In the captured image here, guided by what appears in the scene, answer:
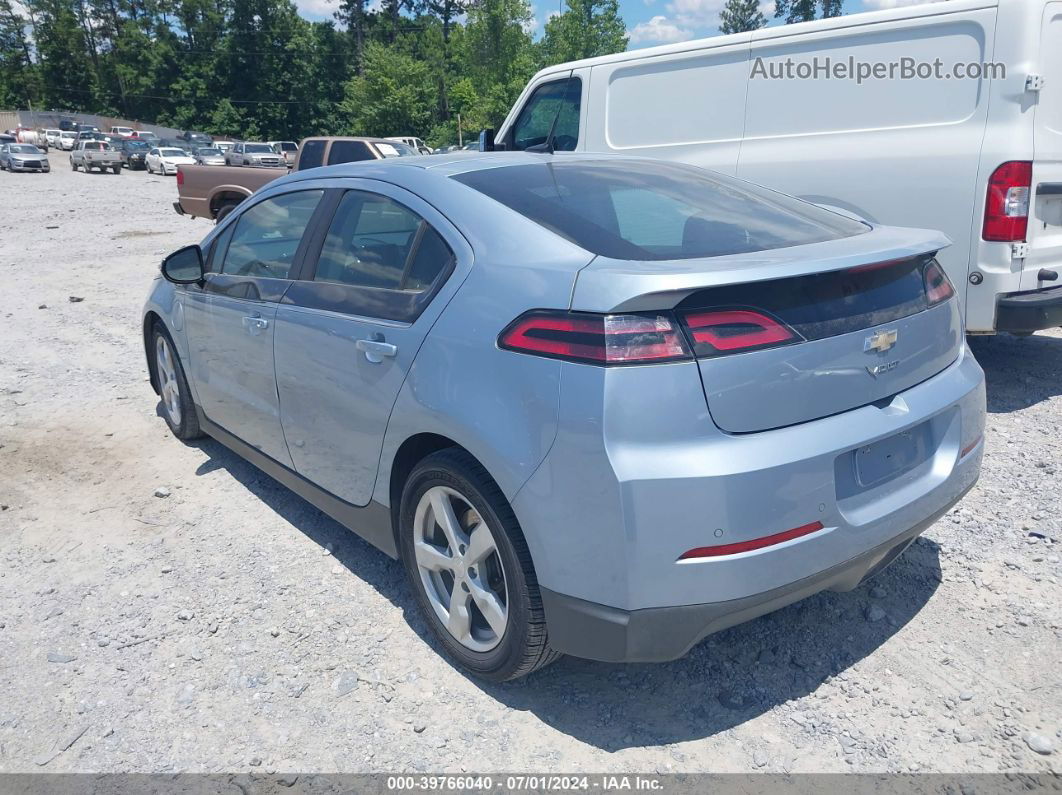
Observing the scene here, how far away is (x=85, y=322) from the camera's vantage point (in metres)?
8.57

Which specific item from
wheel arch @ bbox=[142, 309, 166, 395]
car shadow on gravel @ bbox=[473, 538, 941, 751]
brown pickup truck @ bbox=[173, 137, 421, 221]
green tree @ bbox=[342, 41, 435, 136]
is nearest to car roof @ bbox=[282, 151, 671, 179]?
car shadow on gravel @ bbox=[473, 538, 941, 751]

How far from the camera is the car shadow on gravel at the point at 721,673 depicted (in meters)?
2.63

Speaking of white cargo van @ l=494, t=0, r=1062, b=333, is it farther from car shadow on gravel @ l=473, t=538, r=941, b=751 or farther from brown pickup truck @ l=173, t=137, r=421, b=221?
brown pickup truck @ l=173, t=137, r=421, b=221

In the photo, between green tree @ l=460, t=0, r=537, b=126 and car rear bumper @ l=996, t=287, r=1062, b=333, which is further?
green tree @ l=460, t=0, r=537, b=126

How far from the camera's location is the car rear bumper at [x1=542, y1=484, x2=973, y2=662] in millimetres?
2242

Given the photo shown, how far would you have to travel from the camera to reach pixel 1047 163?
4953mm

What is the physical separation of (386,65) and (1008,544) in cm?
5204

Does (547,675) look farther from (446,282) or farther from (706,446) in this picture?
(446,282)

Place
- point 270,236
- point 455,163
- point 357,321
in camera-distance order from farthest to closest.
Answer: point 270,236
point 455,163
point 357,321

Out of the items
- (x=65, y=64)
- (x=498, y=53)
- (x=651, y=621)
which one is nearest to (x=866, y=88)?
(x=651, y=621)

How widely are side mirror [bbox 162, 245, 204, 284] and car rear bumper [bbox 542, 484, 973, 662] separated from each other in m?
2.87

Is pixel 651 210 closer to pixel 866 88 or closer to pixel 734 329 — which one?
pixel 734 329

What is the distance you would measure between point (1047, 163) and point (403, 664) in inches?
183

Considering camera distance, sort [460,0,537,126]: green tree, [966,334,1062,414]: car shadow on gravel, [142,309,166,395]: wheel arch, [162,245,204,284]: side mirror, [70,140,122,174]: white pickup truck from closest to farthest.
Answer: [162,245,204,284]: side mirror → [142,309,166,395]: wheel arch → [966,334,1062,414]: car shadow on gravel → [460,0,537,126]: green tree → [70,140,122,174]: white pickup truck
